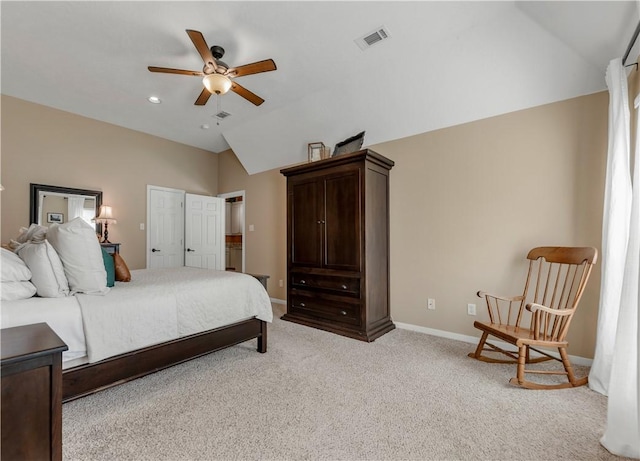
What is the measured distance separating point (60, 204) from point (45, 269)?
125 inches

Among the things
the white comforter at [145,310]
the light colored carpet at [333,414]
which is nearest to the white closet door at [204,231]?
the white comforter at [145,310]

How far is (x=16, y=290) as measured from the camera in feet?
A: 5.48

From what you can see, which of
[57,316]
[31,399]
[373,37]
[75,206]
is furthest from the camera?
[75,206]

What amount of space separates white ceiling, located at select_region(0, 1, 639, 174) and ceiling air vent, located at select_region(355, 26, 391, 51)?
0.05 meters

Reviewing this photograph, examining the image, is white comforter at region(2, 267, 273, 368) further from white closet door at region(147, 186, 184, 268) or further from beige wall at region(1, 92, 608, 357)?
white closet door at region(147, 186, 184, 268)

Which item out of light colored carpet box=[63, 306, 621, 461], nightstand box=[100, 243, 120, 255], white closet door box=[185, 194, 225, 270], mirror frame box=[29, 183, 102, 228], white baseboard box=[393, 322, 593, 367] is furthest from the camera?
white closet door box=[185, 194, 225, 270]

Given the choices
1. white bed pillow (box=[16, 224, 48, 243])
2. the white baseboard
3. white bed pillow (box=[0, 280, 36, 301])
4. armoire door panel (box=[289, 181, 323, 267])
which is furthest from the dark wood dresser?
the white baseboard

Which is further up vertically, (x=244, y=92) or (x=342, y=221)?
(x=244, y=92)

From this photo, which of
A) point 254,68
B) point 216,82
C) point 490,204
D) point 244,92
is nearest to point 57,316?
point 216,82

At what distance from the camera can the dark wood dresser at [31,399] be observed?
2.90ft

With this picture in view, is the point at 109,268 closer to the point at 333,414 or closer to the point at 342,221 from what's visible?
the point at 333,414

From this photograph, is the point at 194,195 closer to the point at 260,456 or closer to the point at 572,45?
the point at 260,456

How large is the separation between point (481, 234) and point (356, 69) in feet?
7.15

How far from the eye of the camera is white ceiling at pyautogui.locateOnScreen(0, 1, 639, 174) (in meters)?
2.33
